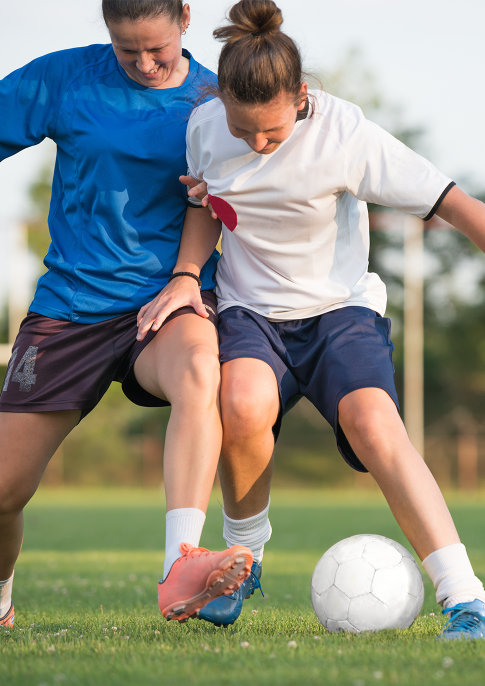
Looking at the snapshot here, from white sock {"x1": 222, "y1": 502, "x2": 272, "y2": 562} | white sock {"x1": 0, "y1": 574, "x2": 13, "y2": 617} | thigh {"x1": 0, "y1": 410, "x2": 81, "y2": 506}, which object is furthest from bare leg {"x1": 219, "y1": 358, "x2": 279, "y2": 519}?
white sock {"x1": 0, "y1": 574, "x2": 13, "y2": 617}

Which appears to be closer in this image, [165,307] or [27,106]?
[165,307]

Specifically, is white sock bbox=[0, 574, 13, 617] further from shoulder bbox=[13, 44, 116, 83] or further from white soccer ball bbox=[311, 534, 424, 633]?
shoulder bbox=[13, 44, 116, 83]

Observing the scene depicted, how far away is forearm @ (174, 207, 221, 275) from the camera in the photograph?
3.97 meters

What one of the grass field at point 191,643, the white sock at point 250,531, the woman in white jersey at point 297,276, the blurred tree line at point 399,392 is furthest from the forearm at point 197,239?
the blurred tree line at point 399,392

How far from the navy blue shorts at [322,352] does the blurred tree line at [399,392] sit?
24.2 m

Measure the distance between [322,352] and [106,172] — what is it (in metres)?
1.18

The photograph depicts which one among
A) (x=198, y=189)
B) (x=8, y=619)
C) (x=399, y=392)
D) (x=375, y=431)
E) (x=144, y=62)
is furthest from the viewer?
(x=399, y=392)

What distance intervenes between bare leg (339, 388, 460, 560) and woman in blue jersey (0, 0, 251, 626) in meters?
0.69

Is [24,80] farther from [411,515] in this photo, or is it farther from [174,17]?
[411,515]

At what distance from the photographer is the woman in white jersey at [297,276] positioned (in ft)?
11.1

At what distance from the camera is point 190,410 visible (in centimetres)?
345

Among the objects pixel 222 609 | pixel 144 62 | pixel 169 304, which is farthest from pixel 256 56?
pixel 222 609

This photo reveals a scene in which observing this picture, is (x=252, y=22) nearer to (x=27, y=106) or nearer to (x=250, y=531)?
(x=27, y=106)

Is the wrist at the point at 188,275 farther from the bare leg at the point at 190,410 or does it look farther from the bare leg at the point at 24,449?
the bare leg at the point at 24,449
